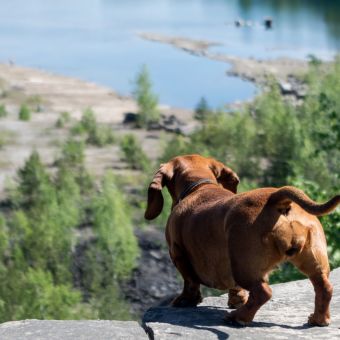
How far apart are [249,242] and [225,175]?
143 centimetres

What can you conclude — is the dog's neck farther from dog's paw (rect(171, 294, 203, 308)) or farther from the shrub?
the shrub

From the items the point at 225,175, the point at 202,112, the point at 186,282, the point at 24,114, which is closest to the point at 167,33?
the point at 24,114

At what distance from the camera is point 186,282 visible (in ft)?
22.1

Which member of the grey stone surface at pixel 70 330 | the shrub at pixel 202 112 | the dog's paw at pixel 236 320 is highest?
the dog's paw at pixel 236 320

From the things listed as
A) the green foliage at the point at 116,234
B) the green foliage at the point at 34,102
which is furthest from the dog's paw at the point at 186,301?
the green foliage at the point at 34,102

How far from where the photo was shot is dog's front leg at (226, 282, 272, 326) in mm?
5883

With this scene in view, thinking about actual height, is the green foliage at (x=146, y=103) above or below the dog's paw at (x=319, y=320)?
below

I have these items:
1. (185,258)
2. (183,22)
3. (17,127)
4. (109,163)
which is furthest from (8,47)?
(185,258)

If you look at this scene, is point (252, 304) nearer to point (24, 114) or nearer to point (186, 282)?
point (186, 282)

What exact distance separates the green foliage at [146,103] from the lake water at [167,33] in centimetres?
588

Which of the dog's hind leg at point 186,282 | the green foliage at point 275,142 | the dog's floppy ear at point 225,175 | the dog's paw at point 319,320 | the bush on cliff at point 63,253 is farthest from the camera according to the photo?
the green foliage at point 275,142

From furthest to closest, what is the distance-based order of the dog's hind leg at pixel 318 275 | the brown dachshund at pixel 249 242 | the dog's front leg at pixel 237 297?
the dog's front leg at pixel 237 297 < the dog's hind leg at pixel 318 275 < the brown dachshund at pixel 249 242

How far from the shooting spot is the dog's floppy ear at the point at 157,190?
6906mm

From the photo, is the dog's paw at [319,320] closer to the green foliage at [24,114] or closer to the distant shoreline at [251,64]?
the green foliage at [24,114]
